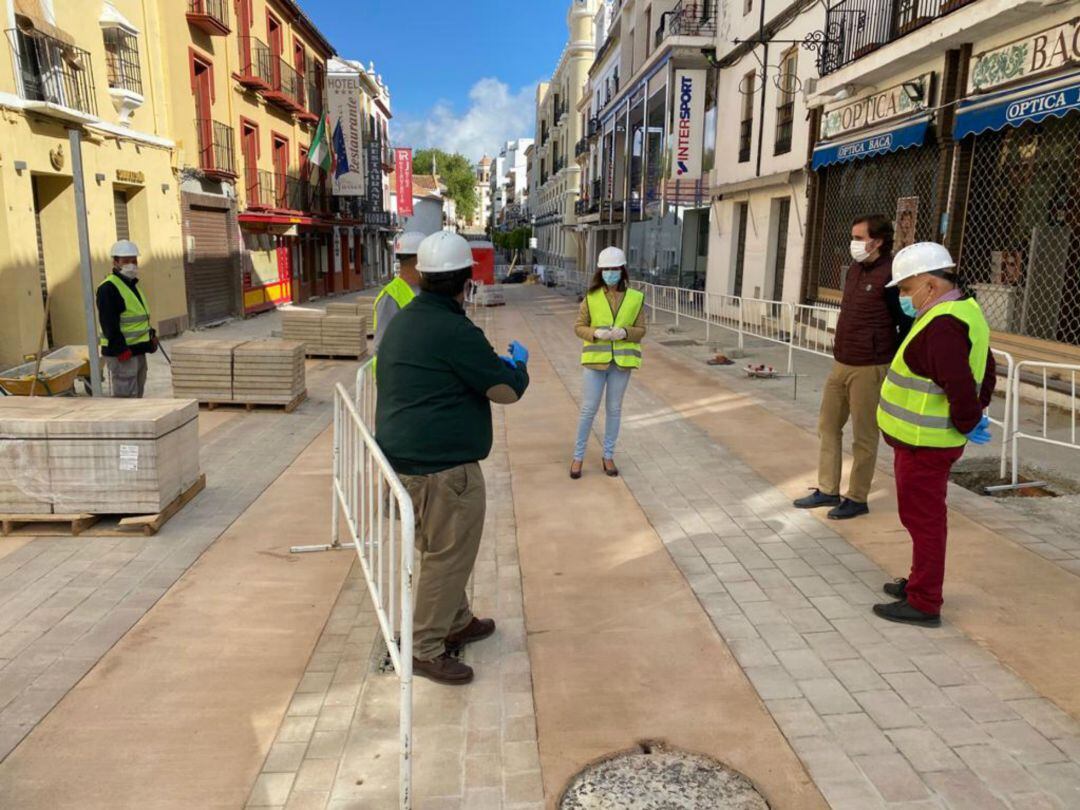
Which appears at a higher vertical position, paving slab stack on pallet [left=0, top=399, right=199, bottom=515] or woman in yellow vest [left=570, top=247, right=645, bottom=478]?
woman in yellow vest [left=570, top=247, right=645, bottom=478]

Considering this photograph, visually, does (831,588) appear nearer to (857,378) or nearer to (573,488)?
(857,378)

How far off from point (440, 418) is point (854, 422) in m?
3.31

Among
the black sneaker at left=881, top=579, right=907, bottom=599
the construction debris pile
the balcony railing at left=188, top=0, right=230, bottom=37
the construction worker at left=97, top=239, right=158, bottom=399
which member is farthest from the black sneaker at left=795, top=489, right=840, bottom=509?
the balcony railing at left=188, top=0, right=230, bottom=37

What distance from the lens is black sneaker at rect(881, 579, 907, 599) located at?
3967mm

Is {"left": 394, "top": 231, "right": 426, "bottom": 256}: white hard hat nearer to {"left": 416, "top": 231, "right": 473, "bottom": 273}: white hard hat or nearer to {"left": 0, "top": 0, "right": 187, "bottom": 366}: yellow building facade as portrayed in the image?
{"left": 416, "top": 231, "right": 473, "bottom": 273}: white hard hat

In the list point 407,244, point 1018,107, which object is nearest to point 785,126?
point 1018,107

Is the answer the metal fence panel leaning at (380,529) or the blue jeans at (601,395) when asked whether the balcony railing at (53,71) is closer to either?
the metal fence panel leaning at (380,529)

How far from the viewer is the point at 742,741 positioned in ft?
9.61

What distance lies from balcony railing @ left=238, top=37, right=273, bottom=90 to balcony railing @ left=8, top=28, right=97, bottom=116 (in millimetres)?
7983

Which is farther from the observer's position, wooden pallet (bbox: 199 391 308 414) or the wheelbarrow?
wooden pallet (bbox: 199 391 308 414)

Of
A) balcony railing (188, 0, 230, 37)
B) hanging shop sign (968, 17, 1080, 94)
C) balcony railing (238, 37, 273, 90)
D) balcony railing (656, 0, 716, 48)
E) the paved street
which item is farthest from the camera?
balcony railing (238, 37, 273, 90)

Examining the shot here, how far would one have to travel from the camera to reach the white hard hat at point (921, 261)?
3.67 m

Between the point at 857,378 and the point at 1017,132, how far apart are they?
701 cm

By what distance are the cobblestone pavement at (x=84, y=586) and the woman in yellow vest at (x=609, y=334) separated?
2748 mm
